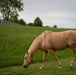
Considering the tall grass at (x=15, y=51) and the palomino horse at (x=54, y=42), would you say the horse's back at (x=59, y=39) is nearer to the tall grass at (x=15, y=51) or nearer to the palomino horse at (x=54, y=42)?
the palomino horse at (x=54, y=42)

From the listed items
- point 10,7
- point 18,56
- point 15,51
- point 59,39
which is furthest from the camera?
point 10,7

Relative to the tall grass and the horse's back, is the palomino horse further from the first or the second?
the tall grass

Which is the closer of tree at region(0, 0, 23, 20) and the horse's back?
the horse's back

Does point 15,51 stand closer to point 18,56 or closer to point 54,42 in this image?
point 18,56

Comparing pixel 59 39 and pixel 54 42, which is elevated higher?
pixel 59 39

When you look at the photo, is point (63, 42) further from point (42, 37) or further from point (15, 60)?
point (15, 60)

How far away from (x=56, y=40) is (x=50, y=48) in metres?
0.48

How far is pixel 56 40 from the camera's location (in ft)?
36.2

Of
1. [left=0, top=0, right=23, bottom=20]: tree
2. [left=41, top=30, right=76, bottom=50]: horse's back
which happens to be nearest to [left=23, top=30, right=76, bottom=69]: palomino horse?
[left=41, top=30, right=76, bottom=50]: horse's back

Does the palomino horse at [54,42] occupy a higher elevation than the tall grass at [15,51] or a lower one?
higher

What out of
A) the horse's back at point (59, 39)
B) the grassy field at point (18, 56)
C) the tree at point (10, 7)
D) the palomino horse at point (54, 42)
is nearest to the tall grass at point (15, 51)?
the grassy field at point (18, 56)

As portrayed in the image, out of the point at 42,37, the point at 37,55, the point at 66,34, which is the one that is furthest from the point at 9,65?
the point at 66,34

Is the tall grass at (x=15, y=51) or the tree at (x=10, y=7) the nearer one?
the tall grass at (x=15, y=51)

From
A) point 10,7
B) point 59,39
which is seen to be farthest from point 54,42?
point 10,7
